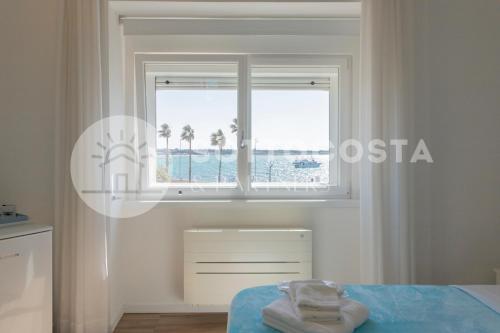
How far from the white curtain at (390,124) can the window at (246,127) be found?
1.51 ft

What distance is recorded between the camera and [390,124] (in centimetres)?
213

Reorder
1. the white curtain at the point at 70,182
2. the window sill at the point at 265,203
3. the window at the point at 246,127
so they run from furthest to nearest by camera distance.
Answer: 1. the window at the point at 246,127
2. the window sill at the point at 265,203
3. the white curtain at the point at 70,182

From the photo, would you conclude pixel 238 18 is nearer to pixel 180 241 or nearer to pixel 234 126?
pixel 234 126

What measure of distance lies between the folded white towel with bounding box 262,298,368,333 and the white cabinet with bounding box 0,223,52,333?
1375 mm

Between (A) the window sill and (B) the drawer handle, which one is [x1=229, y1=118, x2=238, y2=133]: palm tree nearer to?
(A) the window sill

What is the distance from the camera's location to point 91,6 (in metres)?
2.05

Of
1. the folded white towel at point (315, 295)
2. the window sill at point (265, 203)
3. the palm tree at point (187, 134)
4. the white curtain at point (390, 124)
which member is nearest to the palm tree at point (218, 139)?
the palm tree at point (187, 134)

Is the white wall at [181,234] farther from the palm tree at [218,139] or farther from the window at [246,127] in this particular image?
the palm tree at [218,139]

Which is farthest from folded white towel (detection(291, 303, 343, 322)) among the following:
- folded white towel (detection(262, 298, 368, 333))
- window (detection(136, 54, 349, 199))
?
window (detection(136, 54, 349, 199))

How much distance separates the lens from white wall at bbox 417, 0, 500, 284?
7.36 ft

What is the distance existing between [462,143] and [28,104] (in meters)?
3.01

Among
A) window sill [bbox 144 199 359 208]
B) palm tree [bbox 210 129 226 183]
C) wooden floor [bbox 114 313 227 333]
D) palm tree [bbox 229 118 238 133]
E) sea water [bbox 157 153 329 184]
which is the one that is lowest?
wooden floor [bbox 114 313 227 333]

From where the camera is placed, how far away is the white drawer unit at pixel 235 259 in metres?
2.33

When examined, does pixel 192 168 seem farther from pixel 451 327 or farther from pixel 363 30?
pixel 451 327
